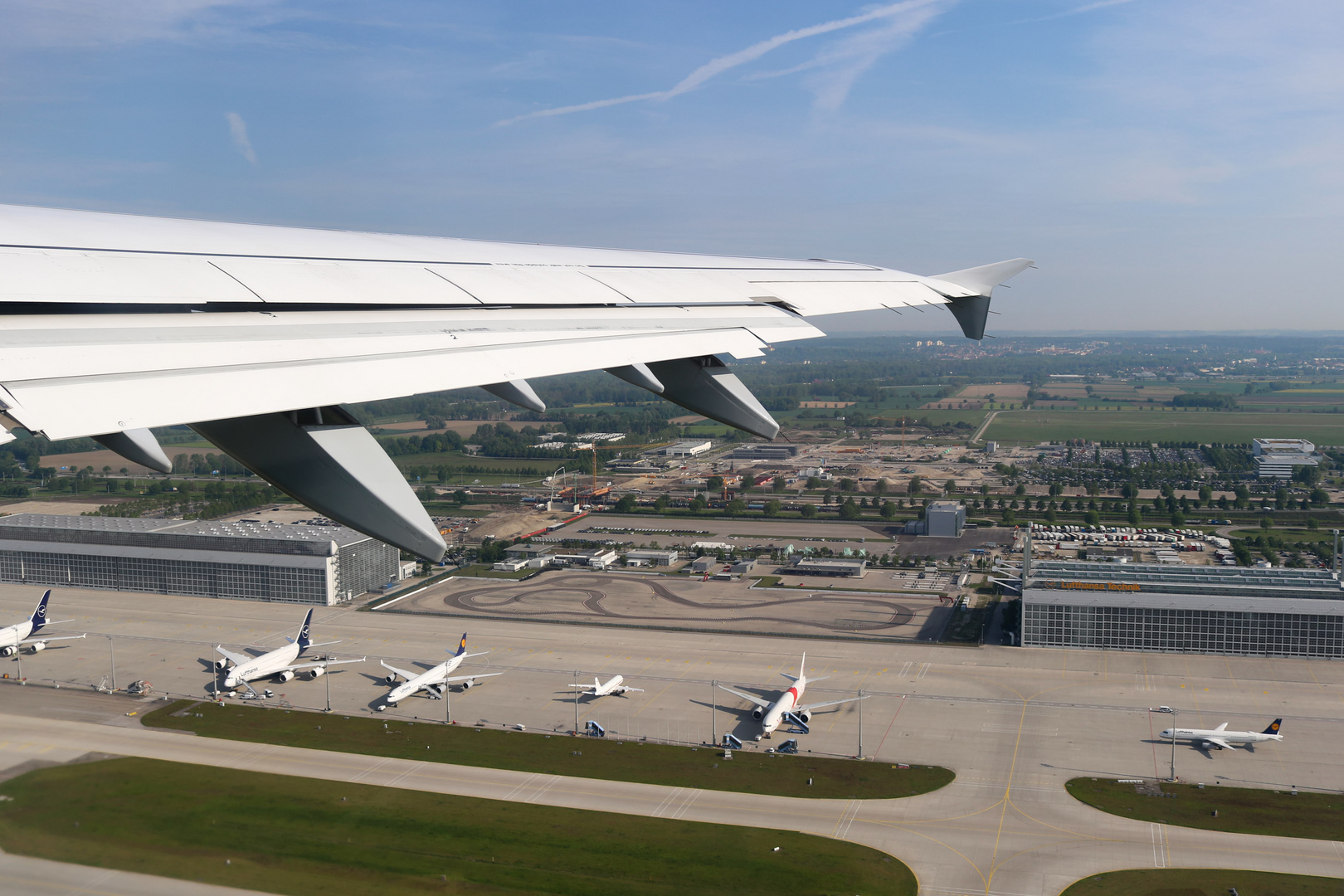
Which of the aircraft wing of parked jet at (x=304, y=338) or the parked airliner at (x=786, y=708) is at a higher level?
the aircraft wing of parked jet at (x=304, y=338)

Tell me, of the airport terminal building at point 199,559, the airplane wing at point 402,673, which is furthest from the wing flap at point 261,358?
the airport terminal building at point 199,559

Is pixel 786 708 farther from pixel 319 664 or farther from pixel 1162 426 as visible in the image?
pixel 1162 426

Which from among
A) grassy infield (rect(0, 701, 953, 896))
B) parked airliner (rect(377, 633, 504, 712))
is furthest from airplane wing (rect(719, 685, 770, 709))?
parked airliner (rect(377, 633, 504, 712))

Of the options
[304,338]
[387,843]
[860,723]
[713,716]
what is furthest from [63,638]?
[304,338]

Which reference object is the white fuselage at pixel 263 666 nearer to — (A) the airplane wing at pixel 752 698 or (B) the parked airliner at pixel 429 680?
(B) the parked airliner at pixel 429 680

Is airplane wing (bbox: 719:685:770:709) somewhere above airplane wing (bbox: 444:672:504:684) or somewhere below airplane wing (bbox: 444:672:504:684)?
above

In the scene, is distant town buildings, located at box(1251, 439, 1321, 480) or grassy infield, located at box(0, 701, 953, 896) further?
distant town buildings, located at box(1251, 439, 1321, 480)

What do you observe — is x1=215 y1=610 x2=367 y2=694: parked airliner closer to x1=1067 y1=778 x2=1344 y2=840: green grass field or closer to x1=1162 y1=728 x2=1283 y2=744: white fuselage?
x1=1067 y1=778 x2=1344 y2=840: green grass field
